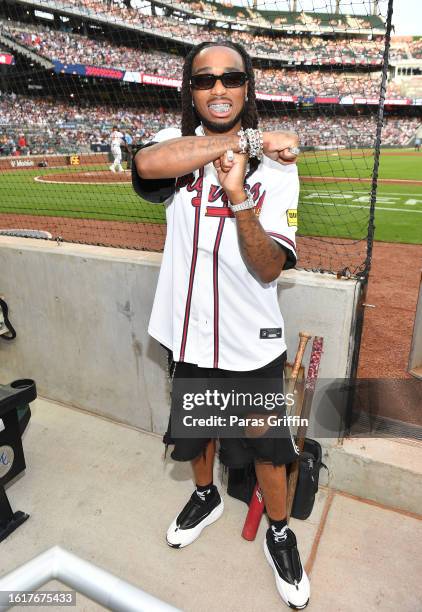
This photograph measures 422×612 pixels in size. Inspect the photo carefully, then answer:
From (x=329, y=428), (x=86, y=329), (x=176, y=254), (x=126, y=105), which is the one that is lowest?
(x=329, y=428)

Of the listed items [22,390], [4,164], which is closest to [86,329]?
[22,390]

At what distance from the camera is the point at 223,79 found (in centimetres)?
168

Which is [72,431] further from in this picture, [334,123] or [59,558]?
[334,123]

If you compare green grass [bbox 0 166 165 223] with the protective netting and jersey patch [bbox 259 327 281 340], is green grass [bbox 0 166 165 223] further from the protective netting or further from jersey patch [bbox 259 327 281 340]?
jersey patch [bbox 259 327 281 340]

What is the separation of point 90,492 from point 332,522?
4.73 feet

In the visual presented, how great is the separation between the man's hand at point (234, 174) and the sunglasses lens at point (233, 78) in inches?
15.1

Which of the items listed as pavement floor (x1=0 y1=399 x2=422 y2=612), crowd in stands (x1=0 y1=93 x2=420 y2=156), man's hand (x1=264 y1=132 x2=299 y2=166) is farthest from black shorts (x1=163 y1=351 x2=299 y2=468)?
crowd in stands (x1=0 y1=93 x2=420 y2=156)

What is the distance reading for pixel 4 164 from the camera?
19766mm

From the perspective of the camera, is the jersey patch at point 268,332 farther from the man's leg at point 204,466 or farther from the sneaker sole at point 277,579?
the sneaker sole at point 277,579

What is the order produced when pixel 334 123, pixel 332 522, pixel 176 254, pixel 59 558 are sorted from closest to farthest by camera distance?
pixel 59 558 → pixel 176 254 → pixel 332 522 → pixel 334 123

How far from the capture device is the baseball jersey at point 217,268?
1763mm

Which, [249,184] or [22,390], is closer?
[249,184]

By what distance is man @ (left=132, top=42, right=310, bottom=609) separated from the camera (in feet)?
5.15

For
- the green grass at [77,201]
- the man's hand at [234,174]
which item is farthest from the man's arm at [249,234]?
the green grass at [77,201]
